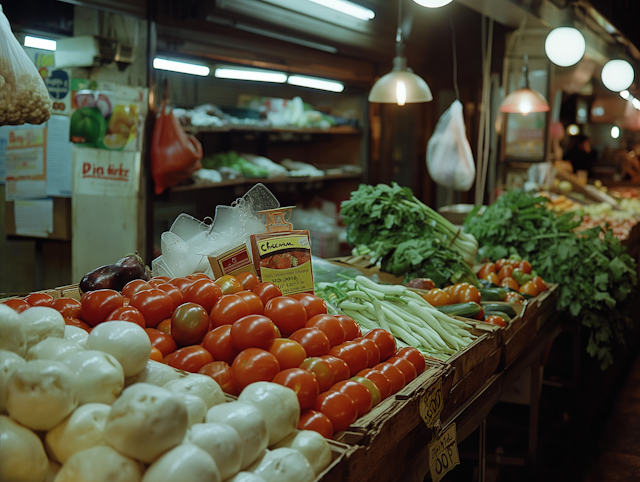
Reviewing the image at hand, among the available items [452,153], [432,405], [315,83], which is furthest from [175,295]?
[315,83]

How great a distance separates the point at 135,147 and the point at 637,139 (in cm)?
→ 1727

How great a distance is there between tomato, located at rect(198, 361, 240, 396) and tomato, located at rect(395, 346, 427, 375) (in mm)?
588

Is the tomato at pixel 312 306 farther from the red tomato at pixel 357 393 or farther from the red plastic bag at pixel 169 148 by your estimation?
the red plastic bag at pixel 169 148

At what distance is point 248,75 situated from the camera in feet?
16.9

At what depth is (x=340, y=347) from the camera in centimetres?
167

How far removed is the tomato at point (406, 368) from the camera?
173cm

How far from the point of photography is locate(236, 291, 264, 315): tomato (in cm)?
166

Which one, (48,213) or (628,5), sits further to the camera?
(628,5)

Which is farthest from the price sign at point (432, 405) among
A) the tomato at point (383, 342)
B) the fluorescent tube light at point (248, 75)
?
the fluorescent tube light at point (248, 75)

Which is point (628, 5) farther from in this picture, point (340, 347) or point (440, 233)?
point (340, 347)

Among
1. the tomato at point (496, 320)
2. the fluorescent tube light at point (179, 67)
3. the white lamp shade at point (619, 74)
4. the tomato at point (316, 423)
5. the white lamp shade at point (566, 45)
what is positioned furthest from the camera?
the white lamp shade at point (619, 74)

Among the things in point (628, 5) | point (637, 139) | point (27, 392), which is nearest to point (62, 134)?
point (27, 392)

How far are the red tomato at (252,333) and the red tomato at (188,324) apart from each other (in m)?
0.14

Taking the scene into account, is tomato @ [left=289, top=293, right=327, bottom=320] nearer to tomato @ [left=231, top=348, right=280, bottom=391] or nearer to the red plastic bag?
tomato @ [left=231, top=348, right=280, bottom=391]
